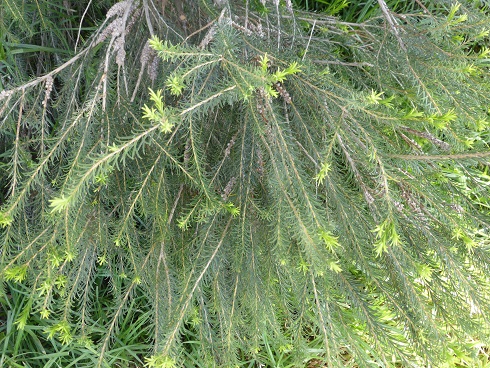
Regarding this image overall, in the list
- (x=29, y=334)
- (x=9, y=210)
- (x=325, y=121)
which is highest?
(x=325, y=121)

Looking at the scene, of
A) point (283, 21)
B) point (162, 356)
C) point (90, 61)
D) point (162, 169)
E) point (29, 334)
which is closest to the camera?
point (162, 356)

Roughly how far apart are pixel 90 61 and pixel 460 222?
1261 mm

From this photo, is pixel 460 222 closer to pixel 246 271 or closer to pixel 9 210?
pixel 246 271

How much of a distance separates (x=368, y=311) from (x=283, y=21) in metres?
1.05

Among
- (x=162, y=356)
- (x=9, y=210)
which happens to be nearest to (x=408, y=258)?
(x=162, y=356)

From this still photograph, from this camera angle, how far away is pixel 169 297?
1374 mm

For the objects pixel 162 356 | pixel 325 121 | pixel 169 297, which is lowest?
pixel 169 297

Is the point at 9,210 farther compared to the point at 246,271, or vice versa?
the point at 246,271

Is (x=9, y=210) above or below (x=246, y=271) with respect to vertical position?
above

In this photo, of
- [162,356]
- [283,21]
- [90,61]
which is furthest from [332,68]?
[162,356]

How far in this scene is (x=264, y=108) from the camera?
1.17 meters

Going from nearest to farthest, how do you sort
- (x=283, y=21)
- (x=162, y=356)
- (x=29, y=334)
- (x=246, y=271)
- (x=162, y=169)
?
1. (x=162, y=356)
2. (x=162, y=169)
3. (x=246, y=271)
4. (x=283, y=21)
5. (x=29, y=334)

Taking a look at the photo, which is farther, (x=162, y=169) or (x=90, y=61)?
(x=90, y=61)

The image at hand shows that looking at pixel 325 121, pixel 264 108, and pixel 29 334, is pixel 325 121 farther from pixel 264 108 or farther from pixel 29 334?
pixel 29 334
